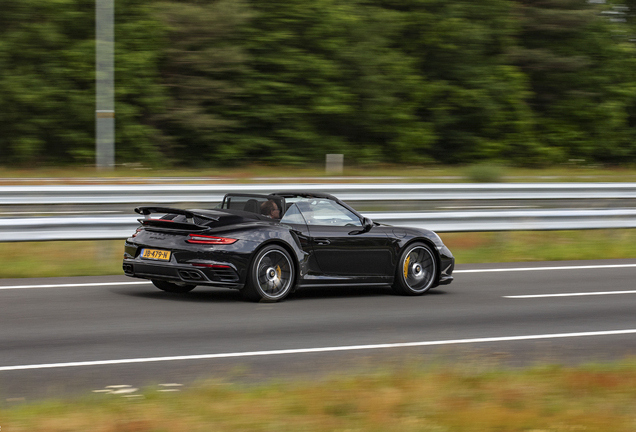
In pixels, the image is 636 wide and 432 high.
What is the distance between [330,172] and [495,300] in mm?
19005

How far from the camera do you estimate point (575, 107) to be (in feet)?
123

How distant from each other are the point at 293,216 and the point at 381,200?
4.90 m

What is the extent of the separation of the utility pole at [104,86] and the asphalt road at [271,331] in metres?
14.6

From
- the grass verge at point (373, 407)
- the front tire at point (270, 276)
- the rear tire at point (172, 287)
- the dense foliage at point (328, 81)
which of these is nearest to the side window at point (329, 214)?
the front tire at point (270, 276)

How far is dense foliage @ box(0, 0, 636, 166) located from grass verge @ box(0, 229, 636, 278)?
57.6ft

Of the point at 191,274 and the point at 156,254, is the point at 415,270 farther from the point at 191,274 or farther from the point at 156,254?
the point at 156,254

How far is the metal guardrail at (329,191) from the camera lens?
12.5 m

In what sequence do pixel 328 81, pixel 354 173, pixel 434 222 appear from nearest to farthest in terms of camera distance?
pixel 434 222 → pixel 354 173 → pixel 328 81

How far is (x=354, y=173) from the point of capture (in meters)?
29.1

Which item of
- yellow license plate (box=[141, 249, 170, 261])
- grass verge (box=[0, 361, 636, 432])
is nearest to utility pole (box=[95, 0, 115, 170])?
yellow license plate (box=[141, 249, 170, 261])

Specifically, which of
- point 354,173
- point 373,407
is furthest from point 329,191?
point 354,173

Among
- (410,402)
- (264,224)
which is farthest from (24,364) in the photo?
(264,224)

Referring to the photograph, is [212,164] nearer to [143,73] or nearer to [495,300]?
[143,73]

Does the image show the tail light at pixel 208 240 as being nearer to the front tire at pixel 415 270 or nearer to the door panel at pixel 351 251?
the door panel at pixel 351 251
